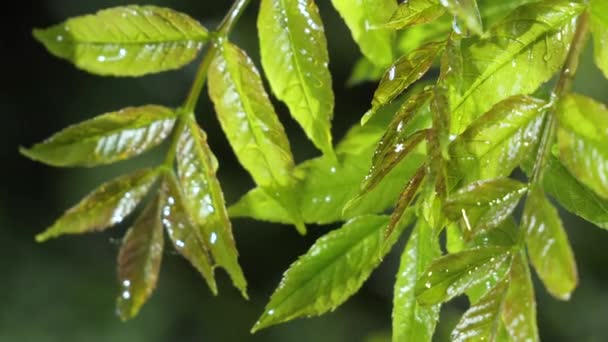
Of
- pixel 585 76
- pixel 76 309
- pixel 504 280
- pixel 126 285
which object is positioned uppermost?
pixel 504 280

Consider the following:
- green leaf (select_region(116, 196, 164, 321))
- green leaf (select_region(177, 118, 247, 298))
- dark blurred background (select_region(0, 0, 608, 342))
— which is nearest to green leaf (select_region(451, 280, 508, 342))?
green leaf (select_region(177, 118, 247, 298))

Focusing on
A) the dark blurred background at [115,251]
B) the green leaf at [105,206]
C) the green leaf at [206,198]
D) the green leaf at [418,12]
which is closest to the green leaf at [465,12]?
the green leaf at [418,12]

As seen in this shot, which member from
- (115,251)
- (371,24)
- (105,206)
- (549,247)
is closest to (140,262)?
(105,206)

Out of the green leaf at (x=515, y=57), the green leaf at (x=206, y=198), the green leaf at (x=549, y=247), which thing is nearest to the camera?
the green leaf at (x=549, y=247)

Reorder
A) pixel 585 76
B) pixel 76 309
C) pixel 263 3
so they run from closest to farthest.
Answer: pixel 263 3 < pixel 585 76 < pixel 76 309

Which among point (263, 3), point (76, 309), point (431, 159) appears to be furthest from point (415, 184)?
point (76, 309)

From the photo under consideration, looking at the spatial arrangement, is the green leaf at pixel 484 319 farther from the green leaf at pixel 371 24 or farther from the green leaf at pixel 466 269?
the green leaf at pixel 371 24

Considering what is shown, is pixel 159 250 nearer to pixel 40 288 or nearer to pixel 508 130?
pixel 508 130
